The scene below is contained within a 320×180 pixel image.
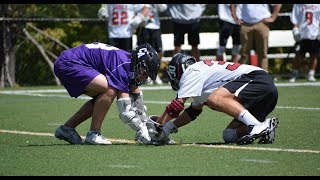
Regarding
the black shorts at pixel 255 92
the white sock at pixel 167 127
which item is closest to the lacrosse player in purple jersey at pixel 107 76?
the white sock at pixel 167 127

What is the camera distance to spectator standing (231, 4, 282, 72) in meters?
19.0

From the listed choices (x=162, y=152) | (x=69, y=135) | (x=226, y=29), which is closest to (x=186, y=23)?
(x=226, y=29)

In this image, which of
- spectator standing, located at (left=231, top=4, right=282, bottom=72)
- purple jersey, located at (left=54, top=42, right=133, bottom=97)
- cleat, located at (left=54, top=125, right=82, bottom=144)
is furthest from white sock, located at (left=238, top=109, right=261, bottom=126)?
spectator standing, located at (left=231, top=4, right=282, bottom=72)

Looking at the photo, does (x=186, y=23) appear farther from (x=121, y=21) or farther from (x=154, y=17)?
(x=121, y=21)

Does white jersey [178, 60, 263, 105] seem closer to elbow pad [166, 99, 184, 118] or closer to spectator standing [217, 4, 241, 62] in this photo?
elbow pad [166, 99, 184, 118]

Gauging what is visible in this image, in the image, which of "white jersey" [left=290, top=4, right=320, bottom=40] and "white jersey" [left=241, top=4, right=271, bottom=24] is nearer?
"white jersey" [left=241, top=4, right=271, bottom=24]

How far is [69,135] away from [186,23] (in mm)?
10139

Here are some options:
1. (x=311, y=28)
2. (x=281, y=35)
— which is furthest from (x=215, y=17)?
(x=311, y=28)

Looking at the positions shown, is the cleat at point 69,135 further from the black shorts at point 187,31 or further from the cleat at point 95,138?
the black shorts at point 187,31

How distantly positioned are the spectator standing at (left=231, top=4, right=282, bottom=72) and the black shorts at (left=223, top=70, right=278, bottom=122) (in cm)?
924

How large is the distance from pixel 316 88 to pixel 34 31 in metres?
7.65

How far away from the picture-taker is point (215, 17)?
891 inches

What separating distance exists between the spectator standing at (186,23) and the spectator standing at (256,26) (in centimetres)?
96
